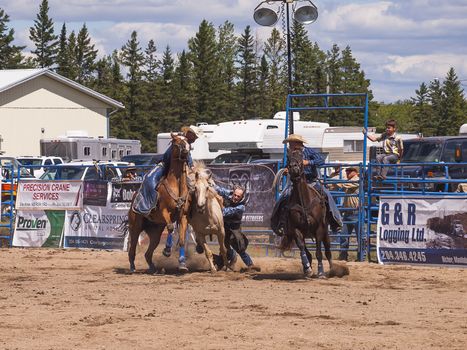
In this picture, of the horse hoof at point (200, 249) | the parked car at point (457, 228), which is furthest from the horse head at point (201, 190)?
the parked car at point (457, 228)

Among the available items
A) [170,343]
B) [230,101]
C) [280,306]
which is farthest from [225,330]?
[230,101]

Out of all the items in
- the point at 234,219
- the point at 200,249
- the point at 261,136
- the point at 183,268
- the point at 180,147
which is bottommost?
the point at 183,268

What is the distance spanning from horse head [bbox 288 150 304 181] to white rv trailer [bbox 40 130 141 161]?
27446mm

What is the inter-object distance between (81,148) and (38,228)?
20.5 meters

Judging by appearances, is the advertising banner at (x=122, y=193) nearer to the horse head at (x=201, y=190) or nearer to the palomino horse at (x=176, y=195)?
the palomino horse at (x=176, y=195)

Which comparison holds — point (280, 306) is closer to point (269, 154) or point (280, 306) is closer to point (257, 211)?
point (257, 211)

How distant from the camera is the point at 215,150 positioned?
115ft

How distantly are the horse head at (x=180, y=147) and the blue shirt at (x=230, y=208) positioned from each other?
34.2 inches

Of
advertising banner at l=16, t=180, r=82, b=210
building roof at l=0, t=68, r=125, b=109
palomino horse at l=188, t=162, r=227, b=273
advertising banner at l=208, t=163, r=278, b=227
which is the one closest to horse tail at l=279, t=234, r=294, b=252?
palomino horse at l=188, t=162, r=227, b=273

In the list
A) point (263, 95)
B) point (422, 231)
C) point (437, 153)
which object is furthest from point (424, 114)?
point (422, 231)

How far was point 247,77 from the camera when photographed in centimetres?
6850

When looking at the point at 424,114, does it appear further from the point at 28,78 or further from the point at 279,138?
the point at 279,138

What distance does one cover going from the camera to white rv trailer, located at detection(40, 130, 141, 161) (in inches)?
1625

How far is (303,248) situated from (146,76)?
182 ft
